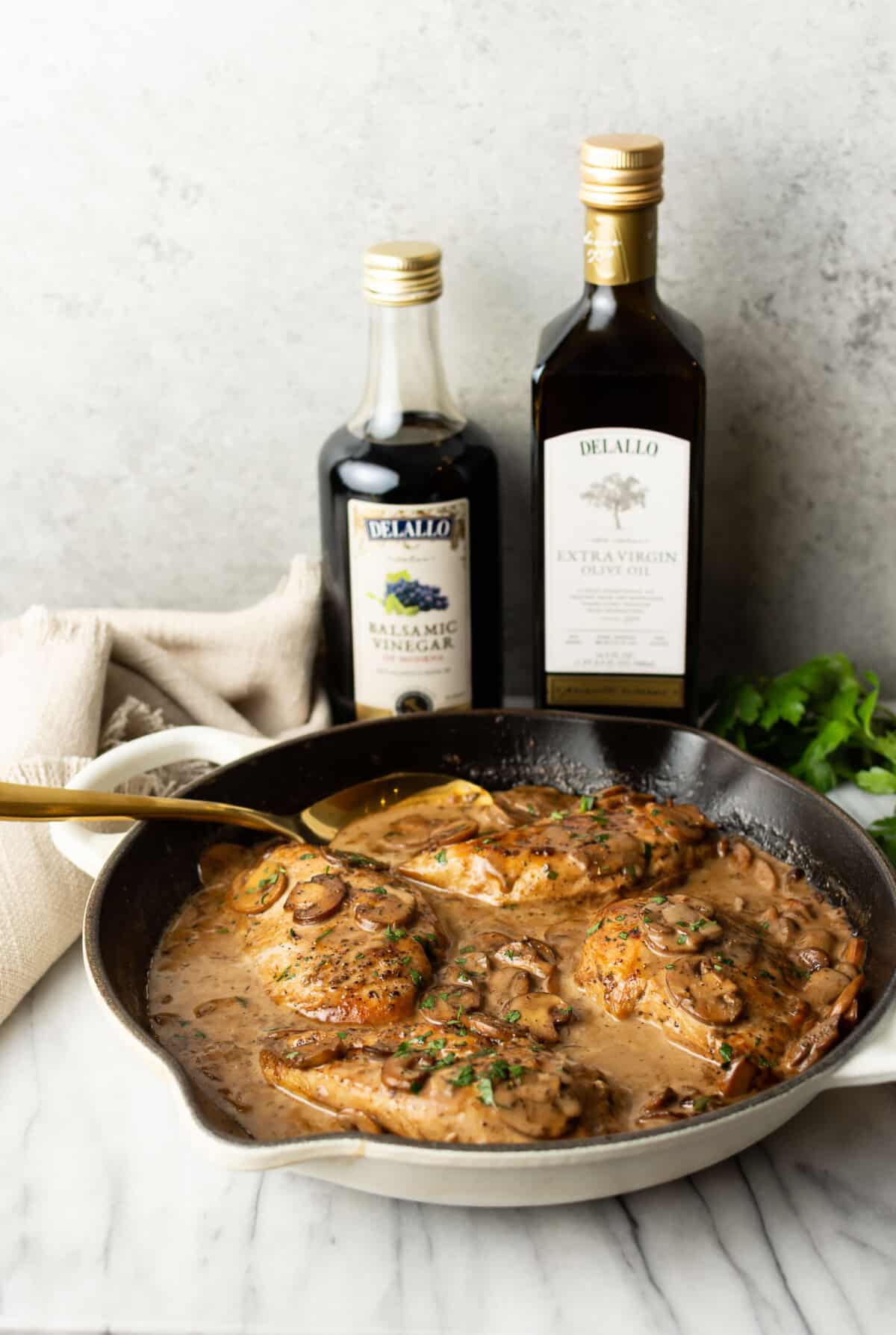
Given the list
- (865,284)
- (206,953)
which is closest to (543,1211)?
(206,953)

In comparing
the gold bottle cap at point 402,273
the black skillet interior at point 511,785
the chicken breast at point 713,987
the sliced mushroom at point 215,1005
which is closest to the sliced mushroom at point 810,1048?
the chicken breast at point 713,987

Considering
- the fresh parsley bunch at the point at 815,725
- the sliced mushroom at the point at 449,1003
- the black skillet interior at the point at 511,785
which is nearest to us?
the sliced mushroom at the point at 449,1003

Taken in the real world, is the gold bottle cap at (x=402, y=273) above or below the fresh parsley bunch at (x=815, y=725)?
above

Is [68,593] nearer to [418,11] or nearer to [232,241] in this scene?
[232,241]

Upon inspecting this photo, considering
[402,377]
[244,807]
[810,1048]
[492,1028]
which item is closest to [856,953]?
[810,1048]

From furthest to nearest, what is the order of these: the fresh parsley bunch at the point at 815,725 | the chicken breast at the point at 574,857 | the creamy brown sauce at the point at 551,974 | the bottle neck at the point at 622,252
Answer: the fresh parsley bunch at the point at 815,725, the bottle neck at the point at 622,252, the chicken breast at the point at 574,857, the creamy brown sauce at the point at 551,974

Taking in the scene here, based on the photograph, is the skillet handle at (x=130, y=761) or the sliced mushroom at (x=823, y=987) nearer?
the sliced mushroom at (x=823, y=987)

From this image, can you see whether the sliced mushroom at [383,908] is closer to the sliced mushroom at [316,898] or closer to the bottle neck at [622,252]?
the sliced mushroom at [316,898]

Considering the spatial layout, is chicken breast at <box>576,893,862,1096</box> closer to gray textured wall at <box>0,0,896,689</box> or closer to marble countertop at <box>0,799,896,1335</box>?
marble countertop at <box>0,799,896,1335</box>
